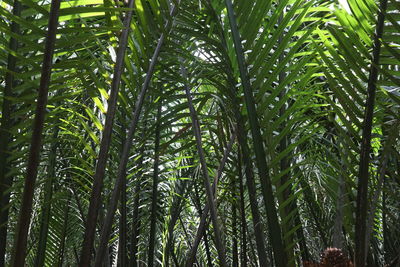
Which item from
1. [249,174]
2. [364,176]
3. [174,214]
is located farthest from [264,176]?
[174,214]

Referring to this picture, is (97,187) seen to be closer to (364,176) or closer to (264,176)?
(264,176)

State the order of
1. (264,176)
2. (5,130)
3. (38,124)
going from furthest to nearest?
(264,176) → (5,130) → (38,124)

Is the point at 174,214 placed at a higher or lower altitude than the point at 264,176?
higher

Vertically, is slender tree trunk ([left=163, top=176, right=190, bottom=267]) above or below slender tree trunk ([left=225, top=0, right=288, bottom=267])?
above

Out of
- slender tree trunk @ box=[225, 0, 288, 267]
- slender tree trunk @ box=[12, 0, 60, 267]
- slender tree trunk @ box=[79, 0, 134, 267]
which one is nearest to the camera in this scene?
slender tree trunk @ box=[12, 0, 60, 267]

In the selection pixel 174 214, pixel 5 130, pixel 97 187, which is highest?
pixel 174 214

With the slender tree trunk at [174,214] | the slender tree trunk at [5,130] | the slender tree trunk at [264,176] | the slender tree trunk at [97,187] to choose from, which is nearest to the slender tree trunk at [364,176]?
the slender tree trunk at [264,176]

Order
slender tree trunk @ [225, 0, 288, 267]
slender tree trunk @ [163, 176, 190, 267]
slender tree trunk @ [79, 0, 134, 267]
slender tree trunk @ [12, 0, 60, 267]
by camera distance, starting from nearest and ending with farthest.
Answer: slender tree trunk @ [12, 0, 60, 267] → slender tree trunk @ [79, 0, 134, 267] → slender tree trunk @ [225, 0, 288, 267] → slender tree trunk @ [163, 176, 190, 267]

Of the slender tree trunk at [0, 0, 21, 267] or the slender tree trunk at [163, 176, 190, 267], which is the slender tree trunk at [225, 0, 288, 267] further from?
the slender tree trunk at [163, 176, 190, 267]

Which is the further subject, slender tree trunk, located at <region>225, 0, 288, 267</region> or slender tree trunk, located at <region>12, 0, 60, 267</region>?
slender tree trunk, located at <region>225, 0, 288, 267</region>

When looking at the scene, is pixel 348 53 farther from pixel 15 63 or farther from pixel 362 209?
pixel 15 63

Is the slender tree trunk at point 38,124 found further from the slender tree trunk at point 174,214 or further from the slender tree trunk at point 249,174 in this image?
the slender tree trunk at point 174,214

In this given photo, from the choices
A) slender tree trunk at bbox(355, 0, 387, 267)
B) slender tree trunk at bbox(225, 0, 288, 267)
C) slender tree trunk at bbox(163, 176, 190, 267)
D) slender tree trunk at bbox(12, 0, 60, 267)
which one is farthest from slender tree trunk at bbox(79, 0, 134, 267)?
slender tree trunk at bbox(163, 176, 190, 267)

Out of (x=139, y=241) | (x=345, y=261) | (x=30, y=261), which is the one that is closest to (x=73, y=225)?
(x=139, y=241)
